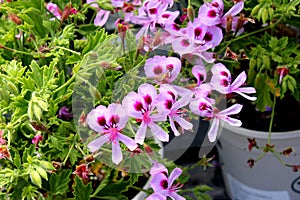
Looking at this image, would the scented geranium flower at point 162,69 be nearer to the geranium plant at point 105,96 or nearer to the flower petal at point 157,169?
the geranium plant at point 105,96

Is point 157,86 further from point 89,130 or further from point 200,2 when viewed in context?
point 200,2

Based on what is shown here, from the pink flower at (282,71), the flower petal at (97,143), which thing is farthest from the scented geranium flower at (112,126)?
the pink flower at (282,71)

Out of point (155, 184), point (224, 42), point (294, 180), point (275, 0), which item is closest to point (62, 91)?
point (155, 184)

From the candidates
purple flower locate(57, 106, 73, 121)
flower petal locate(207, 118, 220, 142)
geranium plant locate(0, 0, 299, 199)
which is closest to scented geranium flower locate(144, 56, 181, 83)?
geranium plant locate(0, 0, 299, 199)

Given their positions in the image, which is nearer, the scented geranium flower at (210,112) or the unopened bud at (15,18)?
the scented geranium flower at (210,112)

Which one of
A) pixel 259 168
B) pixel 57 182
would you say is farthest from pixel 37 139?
pixel 259 168

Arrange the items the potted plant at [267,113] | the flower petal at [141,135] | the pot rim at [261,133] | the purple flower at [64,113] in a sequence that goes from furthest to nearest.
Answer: the pot rim at [261,133], the potted plant at [267,113], the purple flower at [64,113], the flower petal at [141,135]
